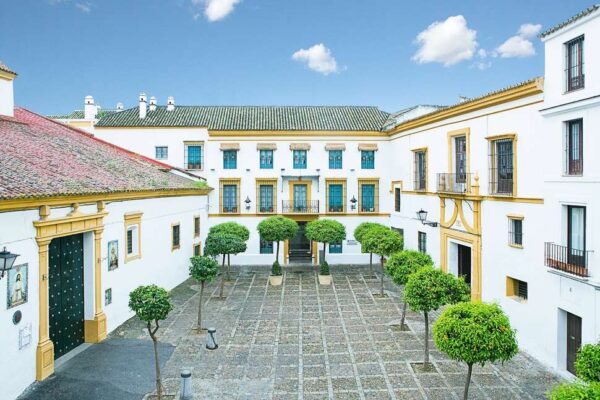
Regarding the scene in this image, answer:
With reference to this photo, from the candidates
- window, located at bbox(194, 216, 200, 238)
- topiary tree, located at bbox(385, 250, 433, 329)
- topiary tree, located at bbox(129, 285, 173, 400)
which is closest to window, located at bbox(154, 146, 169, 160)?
window, located at bbox(194, 216, 200, 238)

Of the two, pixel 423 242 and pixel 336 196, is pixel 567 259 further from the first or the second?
pixel 336 196

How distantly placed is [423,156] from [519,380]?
474 inches

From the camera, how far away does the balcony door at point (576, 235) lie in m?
11.0

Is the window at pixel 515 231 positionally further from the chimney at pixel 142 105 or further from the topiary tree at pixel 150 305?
the chimney at pixel 142 105

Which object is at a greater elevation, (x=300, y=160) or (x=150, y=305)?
(x=300, y=160)

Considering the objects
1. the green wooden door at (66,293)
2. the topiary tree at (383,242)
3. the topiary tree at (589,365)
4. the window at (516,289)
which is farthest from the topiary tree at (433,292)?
the green wooden door at (66,293)

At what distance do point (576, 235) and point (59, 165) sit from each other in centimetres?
1547

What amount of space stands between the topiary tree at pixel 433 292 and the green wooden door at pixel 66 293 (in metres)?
10.0

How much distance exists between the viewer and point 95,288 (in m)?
13.5

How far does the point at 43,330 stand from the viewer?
1091cm

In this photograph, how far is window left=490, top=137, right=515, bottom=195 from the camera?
1414 cm

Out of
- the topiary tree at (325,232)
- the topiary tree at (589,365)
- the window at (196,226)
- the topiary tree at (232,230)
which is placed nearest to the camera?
the topiary tree at (589,365)

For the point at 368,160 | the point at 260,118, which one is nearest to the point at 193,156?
the point at 260,118

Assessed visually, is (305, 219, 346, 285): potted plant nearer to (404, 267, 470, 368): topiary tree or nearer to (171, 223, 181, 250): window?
(171, 223, 181, 250): window
